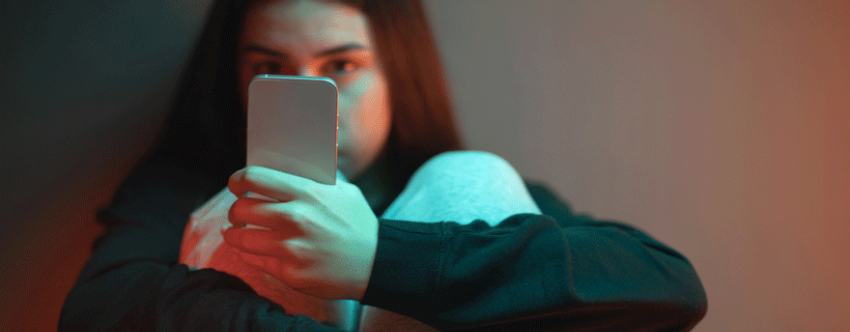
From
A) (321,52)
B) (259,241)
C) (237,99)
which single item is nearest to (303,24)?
(321,52)

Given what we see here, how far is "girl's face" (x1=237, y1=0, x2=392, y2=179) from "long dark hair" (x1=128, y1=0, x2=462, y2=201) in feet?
A: 0.07

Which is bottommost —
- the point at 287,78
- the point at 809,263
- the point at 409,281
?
the point at 809,263

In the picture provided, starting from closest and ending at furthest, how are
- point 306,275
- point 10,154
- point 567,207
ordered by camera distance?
point 306,275 < point 10,154 < point 567,207

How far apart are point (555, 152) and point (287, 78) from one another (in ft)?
1.45

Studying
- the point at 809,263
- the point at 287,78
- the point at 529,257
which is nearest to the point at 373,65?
the point at 287,78

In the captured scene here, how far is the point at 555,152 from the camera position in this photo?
69 centimetres

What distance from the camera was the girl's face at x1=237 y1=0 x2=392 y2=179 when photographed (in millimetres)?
503

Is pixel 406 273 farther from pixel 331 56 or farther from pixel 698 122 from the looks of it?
pixel 698 122

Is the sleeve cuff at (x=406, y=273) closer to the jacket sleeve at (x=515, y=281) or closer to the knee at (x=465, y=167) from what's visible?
the jacket sleeve at (x=515, y=281)

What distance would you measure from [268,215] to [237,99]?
31 centimetres

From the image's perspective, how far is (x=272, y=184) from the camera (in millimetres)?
340

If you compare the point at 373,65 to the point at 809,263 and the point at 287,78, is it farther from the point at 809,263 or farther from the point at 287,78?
the point at 809,263

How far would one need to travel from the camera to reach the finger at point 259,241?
0.34m

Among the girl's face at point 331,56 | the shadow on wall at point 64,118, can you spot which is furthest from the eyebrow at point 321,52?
the shadow on wall at point 64,118
